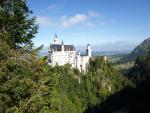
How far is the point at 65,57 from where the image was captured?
582 feet

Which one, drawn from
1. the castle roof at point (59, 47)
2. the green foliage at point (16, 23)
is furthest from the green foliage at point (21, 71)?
the castle roof at point (59, 47)

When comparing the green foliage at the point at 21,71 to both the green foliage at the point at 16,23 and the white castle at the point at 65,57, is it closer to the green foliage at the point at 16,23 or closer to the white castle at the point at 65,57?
the green foliage at the point at 16,23

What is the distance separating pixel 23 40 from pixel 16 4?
7.34ft

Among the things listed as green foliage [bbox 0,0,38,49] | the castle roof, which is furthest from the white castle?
green foliage [bbox 0,0,38,49]

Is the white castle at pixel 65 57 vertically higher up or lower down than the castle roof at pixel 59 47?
lower down

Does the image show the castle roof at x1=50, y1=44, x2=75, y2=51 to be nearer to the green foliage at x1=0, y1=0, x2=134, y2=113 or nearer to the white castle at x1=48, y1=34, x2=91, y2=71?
the white castle at x1=48, y1=34, x2=91, y2=71

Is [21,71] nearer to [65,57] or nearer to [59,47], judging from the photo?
[65,57]

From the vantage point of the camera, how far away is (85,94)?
541 feet

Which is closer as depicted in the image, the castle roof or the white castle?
the white castle

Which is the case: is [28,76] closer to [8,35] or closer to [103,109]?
[8,35]

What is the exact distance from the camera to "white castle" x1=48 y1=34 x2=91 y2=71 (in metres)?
175

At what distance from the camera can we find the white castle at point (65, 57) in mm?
174913

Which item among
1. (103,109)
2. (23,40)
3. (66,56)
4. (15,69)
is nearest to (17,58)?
(15,69)

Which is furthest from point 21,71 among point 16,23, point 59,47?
point 59,47
